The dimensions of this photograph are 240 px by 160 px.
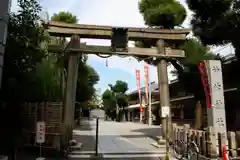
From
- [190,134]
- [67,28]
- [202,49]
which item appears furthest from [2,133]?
[202,49]

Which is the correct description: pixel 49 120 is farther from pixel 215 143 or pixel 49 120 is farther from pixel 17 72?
pixel 215 143

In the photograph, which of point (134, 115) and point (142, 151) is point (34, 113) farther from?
point (134, 115)

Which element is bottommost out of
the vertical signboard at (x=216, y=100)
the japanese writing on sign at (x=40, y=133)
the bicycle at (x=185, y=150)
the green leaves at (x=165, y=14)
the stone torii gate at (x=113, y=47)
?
the bicycle at (x=185, y=150)

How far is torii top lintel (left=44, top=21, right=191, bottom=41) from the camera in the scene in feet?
47.6

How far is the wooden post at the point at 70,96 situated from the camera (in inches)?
525

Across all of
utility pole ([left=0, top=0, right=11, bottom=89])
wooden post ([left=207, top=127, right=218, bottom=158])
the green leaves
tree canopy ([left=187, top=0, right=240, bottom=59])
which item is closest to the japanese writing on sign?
utility pole ([left=0, top=0, right=11, bottom=89])

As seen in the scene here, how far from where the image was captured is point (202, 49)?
18.0 meters

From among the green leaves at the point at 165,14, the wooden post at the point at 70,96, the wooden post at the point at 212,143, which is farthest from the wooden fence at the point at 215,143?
the green leaves at the point at 165,14

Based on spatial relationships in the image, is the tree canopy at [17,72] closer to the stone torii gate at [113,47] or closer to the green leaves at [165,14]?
the stone torii gate at [113,47]

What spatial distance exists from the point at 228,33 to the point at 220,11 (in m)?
1.22

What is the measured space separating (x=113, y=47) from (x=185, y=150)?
612cm

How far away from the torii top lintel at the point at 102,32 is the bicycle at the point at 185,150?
5545 millimetres

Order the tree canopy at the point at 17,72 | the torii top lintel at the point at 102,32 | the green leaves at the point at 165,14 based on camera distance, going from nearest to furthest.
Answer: the tree canopy at the point at 17,72, the torii top lintel at the point at 102,32, the green leaves at the point at 165,14

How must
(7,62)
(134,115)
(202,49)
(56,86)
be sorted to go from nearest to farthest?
(7,62) < (56,86) < (202,49) < (134,115)
